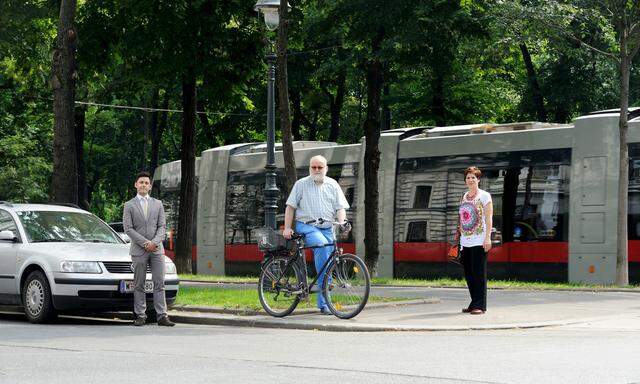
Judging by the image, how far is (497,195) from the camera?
24.8m

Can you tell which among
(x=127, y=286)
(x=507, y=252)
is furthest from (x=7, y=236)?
(x=507, y=252)

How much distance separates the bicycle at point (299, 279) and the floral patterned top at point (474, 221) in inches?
62.9

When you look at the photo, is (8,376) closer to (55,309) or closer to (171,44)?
(55,309)

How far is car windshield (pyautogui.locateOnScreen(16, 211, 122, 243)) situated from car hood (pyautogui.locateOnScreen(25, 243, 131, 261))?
32 cm

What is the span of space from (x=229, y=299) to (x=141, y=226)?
8.87 feet

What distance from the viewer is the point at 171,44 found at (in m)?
24.7

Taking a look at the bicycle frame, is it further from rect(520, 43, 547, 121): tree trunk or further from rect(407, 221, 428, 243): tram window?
rect(520, 43, 547, 121): tree trunk

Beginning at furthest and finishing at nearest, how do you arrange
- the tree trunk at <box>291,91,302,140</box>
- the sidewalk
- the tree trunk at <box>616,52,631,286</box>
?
the tree trunk at <box>291,91,302,140</box>
the tree trunk at <box>616,52,631,286</box>
the sidewalk

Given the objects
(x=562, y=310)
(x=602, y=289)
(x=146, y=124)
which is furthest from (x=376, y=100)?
(x=146, y=124)

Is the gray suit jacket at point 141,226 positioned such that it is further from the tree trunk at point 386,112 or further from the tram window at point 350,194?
the tree trunk at point 386,112

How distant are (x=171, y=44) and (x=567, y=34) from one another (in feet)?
27.4

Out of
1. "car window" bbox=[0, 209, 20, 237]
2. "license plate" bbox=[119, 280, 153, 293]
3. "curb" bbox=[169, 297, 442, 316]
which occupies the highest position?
"car window" bbox=[0, 209, 20, 237]

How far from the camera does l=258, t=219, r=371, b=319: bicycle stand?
1309 centimetres

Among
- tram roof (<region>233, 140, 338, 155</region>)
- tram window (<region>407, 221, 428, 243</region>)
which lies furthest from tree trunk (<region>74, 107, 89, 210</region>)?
tram window (<region>407, 221, 428, 243</region>)
